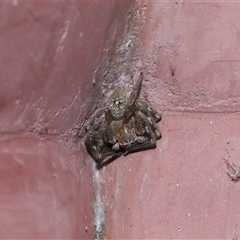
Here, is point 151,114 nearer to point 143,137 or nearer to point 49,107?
point 143,137

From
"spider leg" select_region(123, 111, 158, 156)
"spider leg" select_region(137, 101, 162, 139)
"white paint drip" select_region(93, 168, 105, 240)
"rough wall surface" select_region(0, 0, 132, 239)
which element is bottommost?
"white paint drip" select_region(93, 168, 105, 240)

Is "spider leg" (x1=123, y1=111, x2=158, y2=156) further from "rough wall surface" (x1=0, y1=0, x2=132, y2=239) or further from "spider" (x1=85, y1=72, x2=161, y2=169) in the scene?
"rough wall surface" (x1=0, y1=0, x2=132, y2=239)

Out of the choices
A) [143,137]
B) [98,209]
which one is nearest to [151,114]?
[143,137]

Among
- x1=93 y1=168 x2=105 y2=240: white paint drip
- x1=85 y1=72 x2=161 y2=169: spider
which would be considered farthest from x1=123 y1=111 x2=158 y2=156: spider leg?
x1=93 y1=168 x2=105 y2=240: white paint drip

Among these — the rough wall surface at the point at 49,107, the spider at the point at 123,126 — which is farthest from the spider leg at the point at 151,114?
the rough wall surface at the point at 49,107

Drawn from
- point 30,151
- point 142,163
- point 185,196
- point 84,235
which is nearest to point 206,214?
point 185,196
